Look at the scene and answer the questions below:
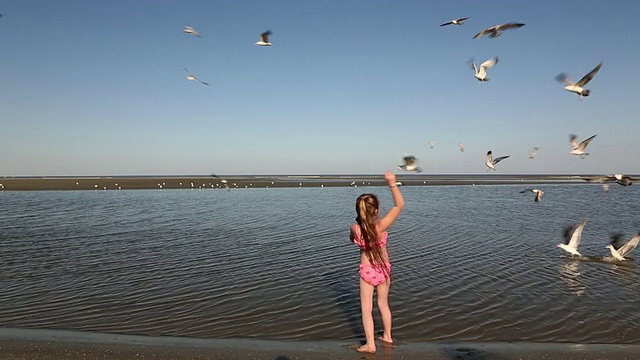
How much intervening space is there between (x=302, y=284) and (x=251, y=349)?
4.03 meters

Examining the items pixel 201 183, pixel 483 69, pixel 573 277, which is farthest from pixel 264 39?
pixel 201 183

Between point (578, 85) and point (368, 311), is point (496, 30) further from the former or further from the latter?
point (368, 311)

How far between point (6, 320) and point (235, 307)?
3821 mm

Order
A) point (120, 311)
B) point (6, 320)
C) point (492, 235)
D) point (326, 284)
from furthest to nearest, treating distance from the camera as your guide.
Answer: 1. point (492, 235)
2. point (326, 284)
3. point (120, 311)
4. point (6, 320)

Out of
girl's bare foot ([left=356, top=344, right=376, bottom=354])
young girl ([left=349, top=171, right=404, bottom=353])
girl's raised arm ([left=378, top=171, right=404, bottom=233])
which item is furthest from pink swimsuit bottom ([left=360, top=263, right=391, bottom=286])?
girl's bare foot ([left=356, top=344, right=376, bottom=354])

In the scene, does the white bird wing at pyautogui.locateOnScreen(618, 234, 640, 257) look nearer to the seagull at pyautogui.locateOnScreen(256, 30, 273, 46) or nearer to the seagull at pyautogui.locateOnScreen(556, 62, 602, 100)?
the seagull at pyautogui.locateOnScreen(556, 62, 602, 100)

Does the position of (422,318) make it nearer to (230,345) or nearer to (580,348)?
(580,348)

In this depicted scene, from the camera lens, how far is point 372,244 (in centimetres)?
593

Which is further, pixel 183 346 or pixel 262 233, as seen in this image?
pixel 262 233

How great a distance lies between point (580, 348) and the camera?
653 centimetres

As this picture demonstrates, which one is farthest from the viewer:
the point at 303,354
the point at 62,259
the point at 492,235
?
the point at 492,235

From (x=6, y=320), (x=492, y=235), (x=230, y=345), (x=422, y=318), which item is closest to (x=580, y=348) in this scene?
(x=422, y=318)

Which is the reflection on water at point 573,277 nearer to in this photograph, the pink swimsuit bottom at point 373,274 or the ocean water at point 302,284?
the ocean water at point 302,284

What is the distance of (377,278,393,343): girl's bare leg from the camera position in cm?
626
